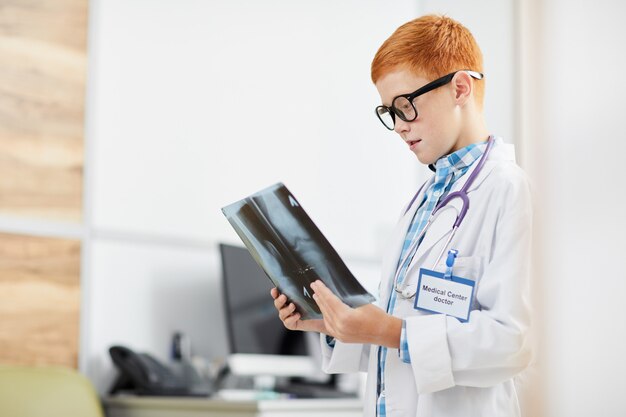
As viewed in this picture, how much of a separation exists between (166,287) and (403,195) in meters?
1.29

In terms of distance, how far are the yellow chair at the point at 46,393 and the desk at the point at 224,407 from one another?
117 mm

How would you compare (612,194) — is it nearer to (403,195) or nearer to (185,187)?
(185,187)

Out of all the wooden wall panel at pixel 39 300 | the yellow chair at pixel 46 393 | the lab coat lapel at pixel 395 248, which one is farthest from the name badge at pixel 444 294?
the wooden wall panel at pixel 39 300

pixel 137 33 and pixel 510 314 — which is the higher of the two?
pixel 137 33

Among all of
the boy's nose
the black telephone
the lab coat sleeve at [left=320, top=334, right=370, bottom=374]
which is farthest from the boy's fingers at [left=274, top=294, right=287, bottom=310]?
the black telephone

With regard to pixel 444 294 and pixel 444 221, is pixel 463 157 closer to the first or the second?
pixel 444 221

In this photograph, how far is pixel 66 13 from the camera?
2795 mm

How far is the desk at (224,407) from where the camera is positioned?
241 centimetres

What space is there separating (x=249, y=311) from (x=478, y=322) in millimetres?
1779

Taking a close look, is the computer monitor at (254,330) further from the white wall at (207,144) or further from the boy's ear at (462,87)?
the boy's ear at (462,87)

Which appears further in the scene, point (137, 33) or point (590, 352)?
point (137, 33)

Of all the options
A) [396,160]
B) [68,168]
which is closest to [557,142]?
[68,168]

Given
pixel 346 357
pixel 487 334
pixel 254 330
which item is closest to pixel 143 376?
pixel 254 330

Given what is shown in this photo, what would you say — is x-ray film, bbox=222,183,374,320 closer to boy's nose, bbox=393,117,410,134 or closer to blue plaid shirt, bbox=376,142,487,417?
blue plaid shirt, bbox=376,142,487,417
